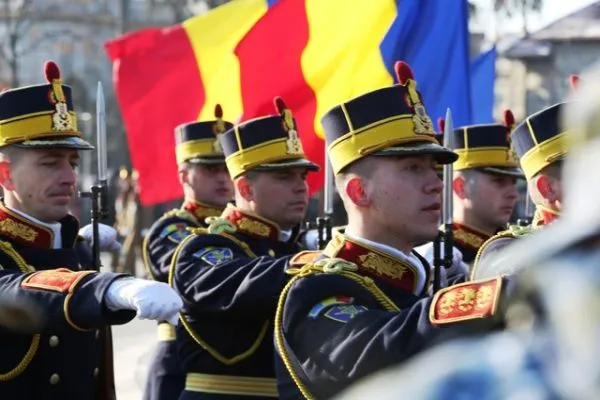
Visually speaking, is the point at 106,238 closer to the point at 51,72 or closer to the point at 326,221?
the point at 326,221

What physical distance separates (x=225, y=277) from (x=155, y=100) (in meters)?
4.20

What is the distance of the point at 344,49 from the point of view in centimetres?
775

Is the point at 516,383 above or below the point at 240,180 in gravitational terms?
above

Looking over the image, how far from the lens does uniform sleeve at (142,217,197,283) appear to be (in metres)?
6.42

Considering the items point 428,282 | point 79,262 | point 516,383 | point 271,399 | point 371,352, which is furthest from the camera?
point 271,399

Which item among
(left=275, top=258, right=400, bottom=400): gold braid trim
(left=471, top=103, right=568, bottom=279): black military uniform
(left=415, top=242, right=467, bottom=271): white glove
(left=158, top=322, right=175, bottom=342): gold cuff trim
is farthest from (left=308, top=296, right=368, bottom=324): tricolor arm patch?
(left=158, top=322, right=175, bottom=342): gold cuff trim

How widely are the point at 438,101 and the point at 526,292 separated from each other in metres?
6.61

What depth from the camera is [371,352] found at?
2.93 metres

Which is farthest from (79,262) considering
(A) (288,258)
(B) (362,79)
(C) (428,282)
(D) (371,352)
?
(B) (362,79)

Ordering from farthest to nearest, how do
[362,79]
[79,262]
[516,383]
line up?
[362,79], [79,262], [516,383]

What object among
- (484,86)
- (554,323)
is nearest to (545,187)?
(554,323)

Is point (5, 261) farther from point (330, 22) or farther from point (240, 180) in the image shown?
point (330, 22)

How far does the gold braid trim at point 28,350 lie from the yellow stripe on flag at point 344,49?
3126 mm

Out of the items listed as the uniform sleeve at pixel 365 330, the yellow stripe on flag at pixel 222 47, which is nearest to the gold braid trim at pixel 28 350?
the uniform sleeve at pixel 365 330
